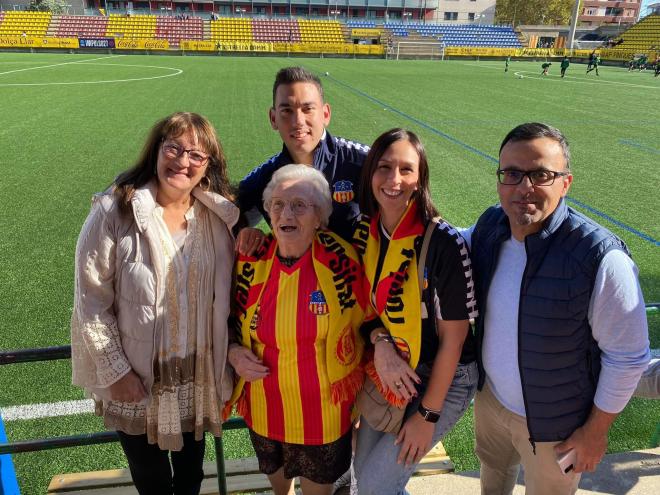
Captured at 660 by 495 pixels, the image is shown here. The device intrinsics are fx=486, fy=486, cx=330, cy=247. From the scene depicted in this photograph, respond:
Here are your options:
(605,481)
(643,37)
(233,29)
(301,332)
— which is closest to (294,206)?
(301,332)

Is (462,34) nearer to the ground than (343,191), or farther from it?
farther from it

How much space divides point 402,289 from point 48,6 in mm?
64821

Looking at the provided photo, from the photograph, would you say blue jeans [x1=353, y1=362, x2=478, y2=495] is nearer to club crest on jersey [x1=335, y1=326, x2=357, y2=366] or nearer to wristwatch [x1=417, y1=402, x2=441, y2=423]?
wristwatch [x1=417, y1=402, x2=441, y2=423]

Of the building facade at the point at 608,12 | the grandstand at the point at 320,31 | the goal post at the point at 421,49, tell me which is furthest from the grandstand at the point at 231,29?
the building facade at the point at 608,12

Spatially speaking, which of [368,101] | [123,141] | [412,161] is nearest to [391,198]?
[412,161]

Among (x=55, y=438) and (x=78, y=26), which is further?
(x=78, y=26)

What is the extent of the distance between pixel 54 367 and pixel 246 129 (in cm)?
926

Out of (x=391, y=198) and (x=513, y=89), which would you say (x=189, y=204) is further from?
(x=513, y=89)

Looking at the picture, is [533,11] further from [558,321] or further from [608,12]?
[558,321]

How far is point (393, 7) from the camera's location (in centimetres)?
6369

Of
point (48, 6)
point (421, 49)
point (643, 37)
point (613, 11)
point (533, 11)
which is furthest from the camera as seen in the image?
point (613, 11)

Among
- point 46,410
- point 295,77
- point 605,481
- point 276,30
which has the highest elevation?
point 276,30

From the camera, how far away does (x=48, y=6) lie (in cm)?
5256

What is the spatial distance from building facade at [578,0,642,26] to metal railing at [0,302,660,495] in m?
97.0
